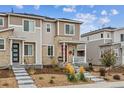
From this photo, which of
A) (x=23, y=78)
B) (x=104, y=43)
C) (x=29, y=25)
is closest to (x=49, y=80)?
(x=23, y=78)

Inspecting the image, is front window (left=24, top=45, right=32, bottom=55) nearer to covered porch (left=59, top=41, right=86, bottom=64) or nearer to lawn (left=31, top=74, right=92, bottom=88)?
covered porch (left=59, top=41, right=86, bottom=64)

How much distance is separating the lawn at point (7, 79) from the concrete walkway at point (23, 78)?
1.24ft

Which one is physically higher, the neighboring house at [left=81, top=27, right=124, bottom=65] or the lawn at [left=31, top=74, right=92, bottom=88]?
the neighboring house at [left=81, top=27, right=124, bottom=65]

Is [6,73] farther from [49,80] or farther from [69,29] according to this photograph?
[69,29]

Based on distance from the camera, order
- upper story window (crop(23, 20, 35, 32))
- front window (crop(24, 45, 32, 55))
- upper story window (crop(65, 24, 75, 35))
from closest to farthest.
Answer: upper story window (crop(23, 20, 35, 32)), front window (crop(24, 45, 32, 55)), upper story window (crop(65, 24, 75, 35))

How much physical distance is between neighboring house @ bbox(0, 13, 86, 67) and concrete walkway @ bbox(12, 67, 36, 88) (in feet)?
7.98

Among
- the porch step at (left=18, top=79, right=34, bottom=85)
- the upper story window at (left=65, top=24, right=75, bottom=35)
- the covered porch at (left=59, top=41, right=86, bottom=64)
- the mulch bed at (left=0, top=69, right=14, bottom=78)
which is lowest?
the porch step at (left=18, top=79, right=34, bottom=85)

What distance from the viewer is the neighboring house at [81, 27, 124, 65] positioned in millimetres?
39594

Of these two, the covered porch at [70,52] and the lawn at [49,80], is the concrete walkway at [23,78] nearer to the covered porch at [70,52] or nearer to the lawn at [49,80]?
the lawn at [49,80]

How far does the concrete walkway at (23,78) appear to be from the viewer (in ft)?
69.6

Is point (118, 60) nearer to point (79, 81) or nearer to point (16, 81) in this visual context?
point (79, 81)

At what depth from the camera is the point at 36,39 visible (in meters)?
31.6

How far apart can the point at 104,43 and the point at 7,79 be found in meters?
22.7

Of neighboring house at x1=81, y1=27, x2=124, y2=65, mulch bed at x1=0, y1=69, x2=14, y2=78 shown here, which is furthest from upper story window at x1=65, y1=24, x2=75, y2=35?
mulch bed at x1=0, y1=69, x2=14, y2=78
